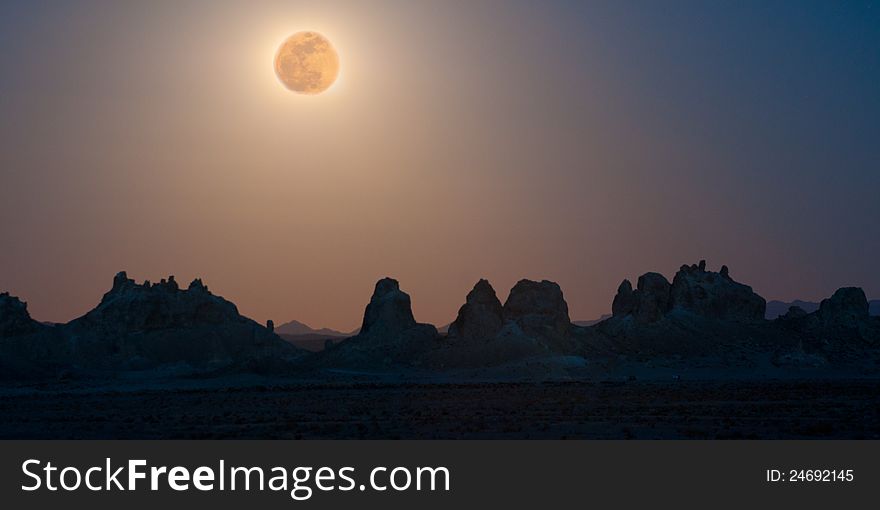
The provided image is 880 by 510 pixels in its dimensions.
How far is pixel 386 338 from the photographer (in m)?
136

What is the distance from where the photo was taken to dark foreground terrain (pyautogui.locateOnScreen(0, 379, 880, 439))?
52469 millimetres

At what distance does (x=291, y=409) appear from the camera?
234ft

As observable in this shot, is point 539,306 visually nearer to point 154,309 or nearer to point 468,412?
point 154,309

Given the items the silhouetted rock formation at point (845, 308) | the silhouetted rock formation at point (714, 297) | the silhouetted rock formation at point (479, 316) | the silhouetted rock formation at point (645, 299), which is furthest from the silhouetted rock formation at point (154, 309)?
the silhouetted rock formation at point (845, 308)

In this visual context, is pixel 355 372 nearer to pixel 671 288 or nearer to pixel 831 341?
pixel 671 288

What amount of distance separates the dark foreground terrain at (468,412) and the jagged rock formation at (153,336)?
45.5m

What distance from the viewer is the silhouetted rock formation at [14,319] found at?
482ft

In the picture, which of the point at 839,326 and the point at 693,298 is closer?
the point at 839,326

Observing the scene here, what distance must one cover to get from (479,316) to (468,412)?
226ft

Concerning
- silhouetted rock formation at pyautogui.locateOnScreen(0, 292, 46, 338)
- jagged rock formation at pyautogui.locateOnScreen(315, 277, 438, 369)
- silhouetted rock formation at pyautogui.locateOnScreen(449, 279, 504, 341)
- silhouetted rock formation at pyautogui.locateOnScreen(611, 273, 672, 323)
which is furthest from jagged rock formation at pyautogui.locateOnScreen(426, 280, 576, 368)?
silhouetted rock formation at pyautogui.locateOnScreen(0, 292, 46, 338)

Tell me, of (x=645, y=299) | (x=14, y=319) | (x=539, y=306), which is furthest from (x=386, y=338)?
(x=14, y=319)

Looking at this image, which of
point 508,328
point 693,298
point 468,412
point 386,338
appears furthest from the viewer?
point 693,298

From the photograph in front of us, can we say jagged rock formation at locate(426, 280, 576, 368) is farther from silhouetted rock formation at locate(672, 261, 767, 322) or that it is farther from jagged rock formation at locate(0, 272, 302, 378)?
jagged rock formation at locate(0, 272, 302, 378)

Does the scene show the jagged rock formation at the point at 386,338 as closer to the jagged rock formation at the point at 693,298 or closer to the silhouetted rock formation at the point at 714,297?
the jagged rock formation at the point at 693,298
